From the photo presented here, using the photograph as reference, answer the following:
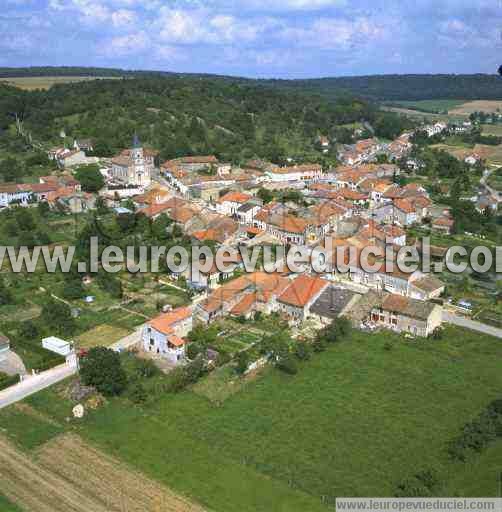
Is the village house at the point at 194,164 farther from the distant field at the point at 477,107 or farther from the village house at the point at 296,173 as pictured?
the distant field at the point at 477,107

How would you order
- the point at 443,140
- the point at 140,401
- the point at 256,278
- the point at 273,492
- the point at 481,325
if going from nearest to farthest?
the point at 273,492
the point at 140,401
the point at 481,325
the point at 256,278
the point at 443,140

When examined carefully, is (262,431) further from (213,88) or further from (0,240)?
(213,88)

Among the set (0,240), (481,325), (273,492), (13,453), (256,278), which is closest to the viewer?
(273,492)

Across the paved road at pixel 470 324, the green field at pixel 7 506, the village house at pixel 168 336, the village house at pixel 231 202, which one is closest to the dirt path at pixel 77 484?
the green field at pixel 7 506

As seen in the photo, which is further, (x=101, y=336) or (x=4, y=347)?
(x=101, y=336)

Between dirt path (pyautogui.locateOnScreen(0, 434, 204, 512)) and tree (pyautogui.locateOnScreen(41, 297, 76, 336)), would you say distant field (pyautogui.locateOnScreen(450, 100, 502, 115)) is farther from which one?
dirt path (pyautogui.locateOnScreen(0, 434, 204, 512))

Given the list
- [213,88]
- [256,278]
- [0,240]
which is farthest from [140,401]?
[213,88]

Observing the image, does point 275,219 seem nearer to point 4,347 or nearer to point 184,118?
point 4,347

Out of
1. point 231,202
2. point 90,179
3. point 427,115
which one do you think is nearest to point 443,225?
point 231,202
